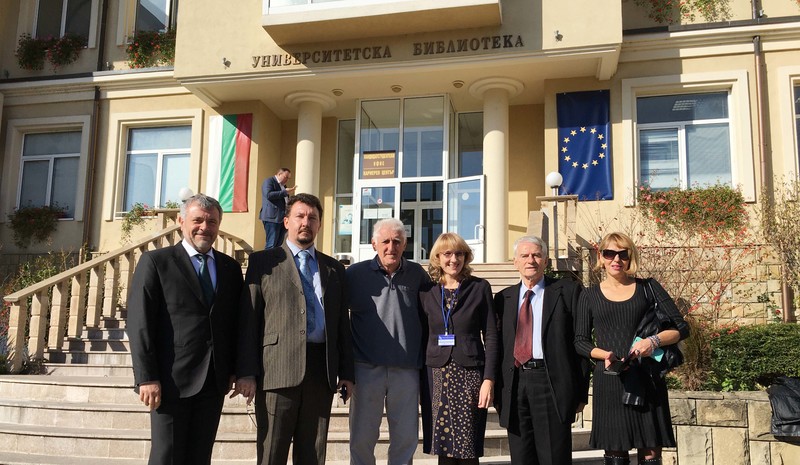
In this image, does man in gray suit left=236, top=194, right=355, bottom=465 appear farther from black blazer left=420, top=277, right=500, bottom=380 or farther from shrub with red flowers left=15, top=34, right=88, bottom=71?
shrub with red flowers left=15, top=34, right=88, bottom=71

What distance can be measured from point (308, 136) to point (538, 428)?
31.8 ft

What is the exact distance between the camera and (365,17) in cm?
1111

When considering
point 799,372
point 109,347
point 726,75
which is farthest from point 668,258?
point 109,347

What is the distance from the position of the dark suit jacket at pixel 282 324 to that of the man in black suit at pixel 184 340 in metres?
0.13

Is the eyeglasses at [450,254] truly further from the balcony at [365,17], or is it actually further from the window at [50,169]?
the window at [50,169]

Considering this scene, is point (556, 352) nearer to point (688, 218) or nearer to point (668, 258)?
point (668, 258)

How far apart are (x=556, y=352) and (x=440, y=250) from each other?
0.97 m

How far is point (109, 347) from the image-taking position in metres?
8.20

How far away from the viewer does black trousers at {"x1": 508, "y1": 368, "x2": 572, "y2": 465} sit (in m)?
3.86

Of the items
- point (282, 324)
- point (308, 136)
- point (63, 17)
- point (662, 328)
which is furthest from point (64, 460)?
point (63, 17)

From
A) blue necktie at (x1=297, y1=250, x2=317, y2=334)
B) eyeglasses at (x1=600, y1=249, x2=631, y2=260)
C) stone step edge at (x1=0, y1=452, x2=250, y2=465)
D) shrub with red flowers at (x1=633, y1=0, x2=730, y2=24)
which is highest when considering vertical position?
shrub with red flowers at (x1=633, y1=0, x2=730, y2=24)

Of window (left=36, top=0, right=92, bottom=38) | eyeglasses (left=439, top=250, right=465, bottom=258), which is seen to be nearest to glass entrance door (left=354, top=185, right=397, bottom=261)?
window (left=36, top=0, right=92, bottom=38)

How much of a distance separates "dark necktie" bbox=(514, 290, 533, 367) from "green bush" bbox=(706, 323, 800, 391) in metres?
3.16

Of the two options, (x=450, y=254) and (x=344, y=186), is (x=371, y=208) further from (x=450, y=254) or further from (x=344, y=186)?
(x=450, y=254)
